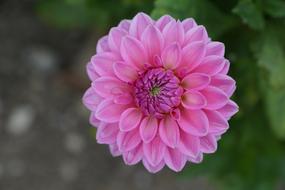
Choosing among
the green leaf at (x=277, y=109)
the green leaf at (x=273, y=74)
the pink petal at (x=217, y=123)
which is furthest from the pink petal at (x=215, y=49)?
the green leaf at (x=277, y=109)

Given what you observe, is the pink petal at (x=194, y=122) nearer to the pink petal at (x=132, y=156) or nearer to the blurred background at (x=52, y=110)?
the pink petal at (x=132, y=156)

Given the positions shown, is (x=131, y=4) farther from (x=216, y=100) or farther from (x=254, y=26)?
(x=216, y=100)

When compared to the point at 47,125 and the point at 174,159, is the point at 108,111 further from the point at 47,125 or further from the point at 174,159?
the point at 47,125

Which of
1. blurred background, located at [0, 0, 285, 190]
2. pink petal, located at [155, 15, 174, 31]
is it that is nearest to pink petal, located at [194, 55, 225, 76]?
pink petal, located at [155, 15, 174, 31]

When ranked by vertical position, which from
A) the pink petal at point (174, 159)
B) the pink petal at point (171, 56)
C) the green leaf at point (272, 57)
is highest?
the pink petal at point (171, 56)

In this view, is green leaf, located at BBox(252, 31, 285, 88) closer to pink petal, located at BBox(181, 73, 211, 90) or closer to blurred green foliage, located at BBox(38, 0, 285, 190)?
blurred green foliage, located at BBox(38, 0, 285, 190)

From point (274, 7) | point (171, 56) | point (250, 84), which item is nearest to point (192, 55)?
point (171, 56)

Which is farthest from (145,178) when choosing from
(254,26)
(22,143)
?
(254,26)
